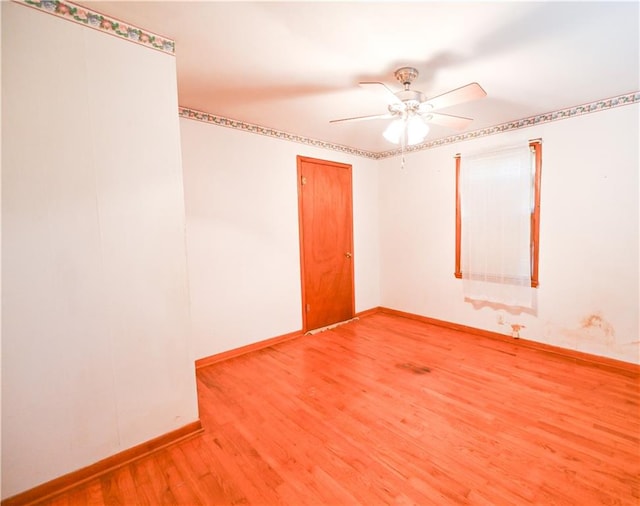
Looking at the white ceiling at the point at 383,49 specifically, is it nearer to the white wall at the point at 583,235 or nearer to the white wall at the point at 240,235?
A: the white wall at the point at 583,235

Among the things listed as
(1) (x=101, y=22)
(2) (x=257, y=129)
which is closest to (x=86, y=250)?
(1) (x=101, y=22)

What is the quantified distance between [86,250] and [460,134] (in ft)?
12.4

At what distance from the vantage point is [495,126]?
3.26 meters

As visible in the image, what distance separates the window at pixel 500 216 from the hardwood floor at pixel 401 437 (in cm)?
92

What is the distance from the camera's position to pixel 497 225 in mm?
3242

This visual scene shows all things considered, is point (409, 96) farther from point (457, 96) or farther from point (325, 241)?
point (325, 241)

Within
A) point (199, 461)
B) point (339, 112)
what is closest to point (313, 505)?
point (199, 461)

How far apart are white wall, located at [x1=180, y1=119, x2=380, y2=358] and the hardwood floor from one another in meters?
0.50

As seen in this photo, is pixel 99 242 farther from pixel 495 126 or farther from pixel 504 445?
pixel 495 126

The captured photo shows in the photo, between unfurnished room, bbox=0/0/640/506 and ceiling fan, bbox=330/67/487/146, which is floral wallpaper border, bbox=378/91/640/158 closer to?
unfurnished room, bbox=0/0/640/506

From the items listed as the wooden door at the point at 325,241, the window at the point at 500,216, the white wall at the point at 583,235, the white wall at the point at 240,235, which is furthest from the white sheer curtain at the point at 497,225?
the white wall at the point at 240,235

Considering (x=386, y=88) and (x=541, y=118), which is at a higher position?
(x=541, y=118)

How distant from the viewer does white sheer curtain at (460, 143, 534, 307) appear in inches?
121

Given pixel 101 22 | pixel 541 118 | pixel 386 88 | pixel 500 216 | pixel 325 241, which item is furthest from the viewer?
pixel 325 241
